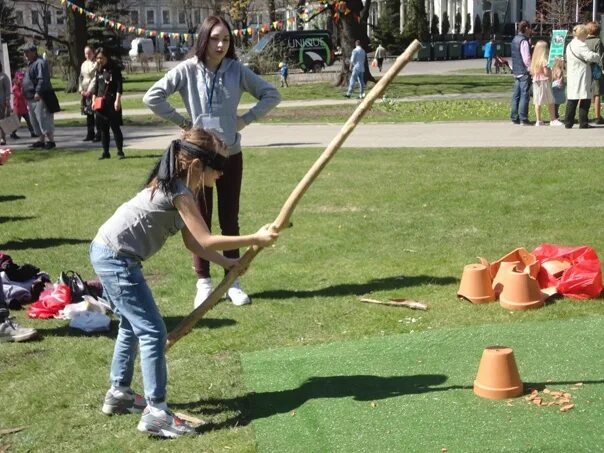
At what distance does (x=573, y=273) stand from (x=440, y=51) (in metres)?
58.4

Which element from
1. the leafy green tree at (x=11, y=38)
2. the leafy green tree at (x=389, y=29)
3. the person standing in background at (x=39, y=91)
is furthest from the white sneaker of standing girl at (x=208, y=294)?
the leafy green tree at (x=389, y=29)

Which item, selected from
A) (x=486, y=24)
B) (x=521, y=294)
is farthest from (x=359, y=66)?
(x=486, y=24)

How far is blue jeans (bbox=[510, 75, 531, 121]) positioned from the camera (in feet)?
58.7

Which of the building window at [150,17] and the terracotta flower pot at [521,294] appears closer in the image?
the terracotta flower pot at [521,294]

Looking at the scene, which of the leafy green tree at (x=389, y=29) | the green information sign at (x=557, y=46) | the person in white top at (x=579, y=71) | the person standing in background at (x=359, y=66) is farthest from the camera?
the leafy green tree at (x=389, y=29)

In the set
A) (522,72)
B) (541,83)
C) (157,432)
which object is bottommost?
(157,432)

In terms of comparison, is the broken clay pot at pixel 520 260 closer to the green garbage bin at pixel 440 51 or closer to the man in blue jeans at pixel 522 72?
the man in blue jeans at pixel 522 72

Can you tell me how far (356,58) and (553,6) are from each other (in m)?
30.2

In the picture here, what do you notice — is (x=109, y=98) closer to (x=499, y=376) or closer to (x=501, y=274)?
(x=501, y=274)

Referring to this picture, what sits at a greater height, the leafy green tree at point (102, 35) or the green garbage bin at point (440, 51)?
the leafy green tree at point (102, 35)

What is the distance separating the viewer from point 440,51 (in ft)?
207

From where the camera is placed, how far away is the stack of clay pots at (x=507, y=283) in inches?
249

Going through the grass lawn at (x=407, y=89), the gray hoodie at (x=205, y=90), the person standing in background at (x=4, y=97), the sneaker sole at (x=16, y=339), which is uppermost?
the gray hoodie at (x=205, y=90)

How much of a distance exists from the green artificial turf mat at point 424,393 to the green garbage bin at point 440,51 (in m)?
58.8
